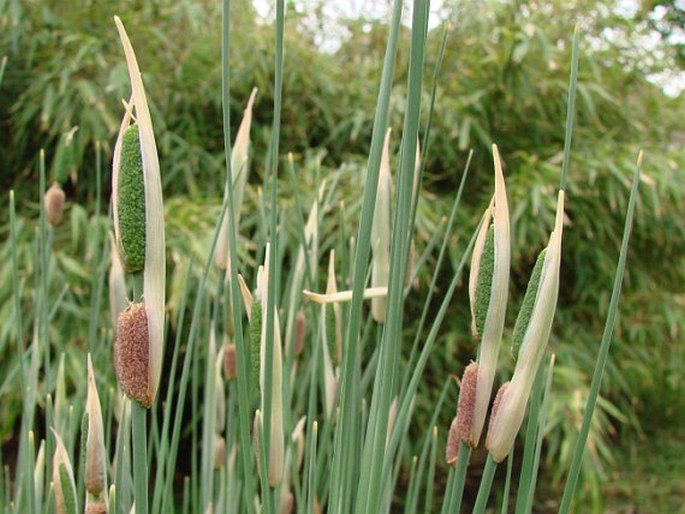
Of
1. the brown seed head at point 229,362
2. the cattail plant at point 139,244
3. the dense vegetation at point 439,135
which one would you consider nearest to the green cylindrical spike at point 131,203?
the cattail plant at point 139,244

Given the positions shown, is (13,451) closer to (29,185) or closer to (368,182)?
(29,185)

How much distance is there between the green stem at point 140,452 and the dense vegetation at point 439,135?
1084 mm

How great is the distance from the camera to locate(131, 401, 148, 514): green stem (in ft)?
0.94

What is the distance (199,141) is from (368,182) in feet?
4.87

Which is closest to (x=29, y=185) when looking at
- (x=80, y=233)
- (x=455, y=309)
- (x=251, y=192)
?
(x=80, y=233)

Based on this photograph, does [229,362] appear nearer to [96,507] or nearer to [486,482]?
[96,507]

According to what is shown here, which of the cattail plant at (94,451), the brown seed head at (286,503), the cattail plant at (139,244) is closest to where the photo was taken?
the cattail plant at (139,244)

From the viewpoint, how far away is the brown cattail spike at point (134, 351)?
0.28 meters

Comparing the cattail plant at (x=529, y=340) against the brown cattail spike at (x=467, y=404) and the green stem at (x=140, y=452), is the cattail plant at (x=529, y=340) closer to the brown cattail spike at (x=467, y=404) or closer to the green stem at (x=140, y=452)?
the brown cattail spike at (x=467, y=404)

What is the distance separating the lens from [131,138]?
0.89ft

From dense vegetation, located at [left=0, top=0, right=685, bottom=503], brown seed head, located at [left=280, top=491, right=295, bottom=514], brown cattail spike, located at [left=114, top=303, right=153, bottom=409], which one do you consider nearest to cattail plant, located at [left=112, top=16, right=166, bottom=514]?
brown cattail spike, located at [left=114, top=303, right=153, bottom=409]

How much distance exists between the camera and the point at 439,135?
1769 millimetres

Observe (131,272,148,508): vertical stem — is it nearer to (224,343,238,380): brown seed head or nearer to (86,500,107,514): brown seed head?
(86,500,107,514): brown seed head

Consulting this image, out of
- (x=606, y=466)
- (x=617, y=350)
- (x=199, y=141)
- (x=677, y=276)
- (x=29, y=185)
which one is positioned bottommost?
(x=606, y=466)
